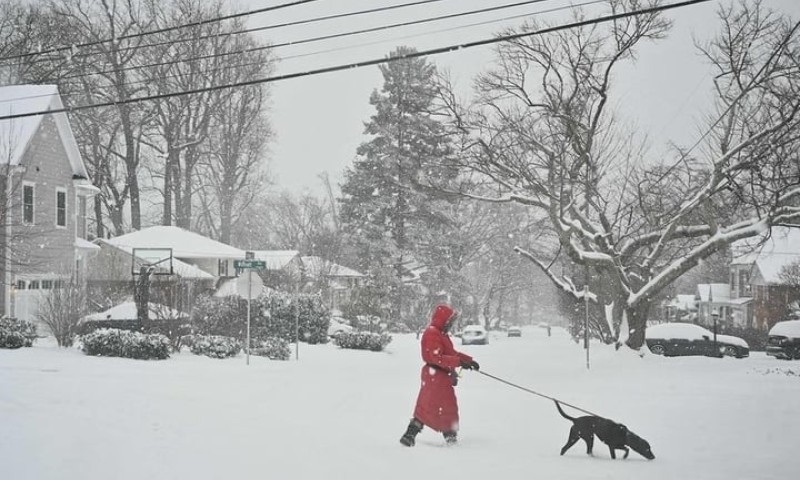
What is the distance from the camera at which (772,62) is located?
2102 centimetres

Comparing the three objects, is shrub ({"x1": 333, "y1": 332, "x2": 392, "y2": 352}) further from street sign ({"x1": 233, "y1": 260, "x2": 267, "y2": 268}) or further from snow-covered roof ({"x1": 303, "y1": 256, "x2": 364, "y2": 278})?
snow-covered roof ({"x1": 303, "y1": 256, "x2": 364, "y2": 278})

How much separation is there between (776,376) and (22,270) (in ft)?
81.1

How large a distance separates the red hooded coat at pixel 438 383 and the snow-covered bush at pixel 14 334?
46.9 feet

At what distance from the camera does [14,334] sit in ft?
65.3

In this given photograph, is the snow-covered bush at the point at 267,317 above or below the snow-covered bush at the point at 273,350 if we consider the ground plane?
above

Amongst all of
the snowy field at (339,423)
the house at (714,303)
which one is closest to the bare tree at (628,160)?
the snowy field at (339,423)

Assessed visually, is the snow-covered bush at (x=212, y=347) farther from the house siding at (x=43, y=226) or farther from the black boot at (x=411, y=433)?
the black boot at (x=411, y=433)

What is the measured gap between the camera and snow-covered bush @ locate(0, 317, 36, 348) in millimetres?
19797

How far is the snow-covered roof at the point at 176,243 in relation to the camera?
40.6 metres

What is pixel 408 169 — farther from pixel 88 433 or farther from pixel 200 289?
pixel 88 433

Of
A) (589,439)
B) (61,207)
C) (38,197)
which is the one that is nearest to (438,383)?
(589,439)

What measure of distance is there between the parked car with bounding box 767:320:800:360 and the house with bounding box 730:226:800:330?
18.7ft

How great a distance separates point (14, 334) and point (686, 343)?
23.6 metres

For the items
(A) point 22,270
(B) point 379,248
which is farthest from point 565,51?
(B) point 379,248
